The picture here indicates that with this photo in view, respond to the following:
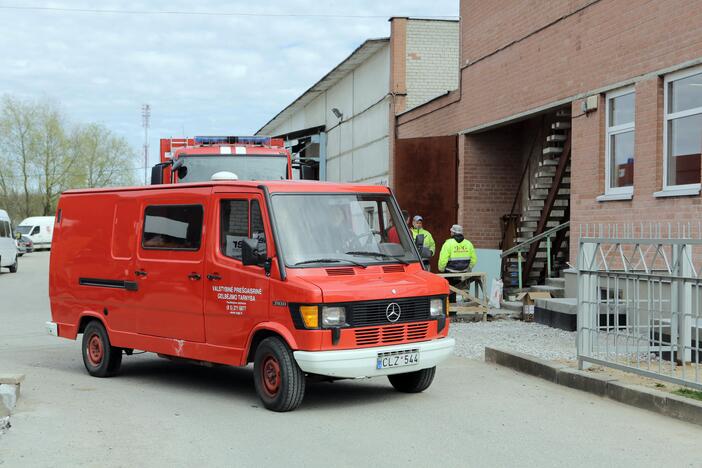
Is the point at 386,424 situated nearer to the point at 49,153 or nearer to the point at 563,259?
the point at 563,259

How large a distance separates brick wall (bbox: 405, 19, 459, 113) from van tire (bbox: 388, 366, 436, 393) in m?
18.1

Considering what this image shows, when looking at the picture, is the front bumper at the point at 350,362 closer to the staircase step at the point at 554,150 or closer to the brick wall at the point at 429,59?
the staircase step at the point at 554,150

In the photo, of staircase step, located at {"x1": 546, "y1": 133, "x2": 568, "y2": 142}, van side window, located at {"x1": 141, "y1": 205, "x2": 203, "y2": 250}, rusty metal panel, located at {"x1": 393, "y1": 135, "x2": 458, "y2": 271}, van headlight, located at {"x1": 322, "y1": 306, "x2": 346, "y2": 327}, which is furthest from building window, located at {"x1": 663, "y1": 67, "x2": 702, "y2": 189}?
rusty metal panel, located at {"x1": 393, "y1": 135, "x2": 458, "y2": 271}

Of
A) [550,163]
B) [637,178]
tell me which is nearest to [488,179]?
[550,163]

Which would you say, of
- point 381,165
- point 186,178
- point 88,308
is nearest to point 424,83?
point 381,165

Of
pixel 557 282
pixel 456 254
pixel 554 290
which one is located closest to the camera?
pixel 456 254

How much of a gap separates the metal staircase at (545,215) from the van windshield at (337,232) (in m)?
9.04

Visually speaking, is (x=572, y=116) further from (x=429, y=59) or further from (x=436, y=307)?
(x=429, y=59)

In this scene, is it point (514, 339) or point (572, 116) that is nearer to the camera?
point (514, 339)

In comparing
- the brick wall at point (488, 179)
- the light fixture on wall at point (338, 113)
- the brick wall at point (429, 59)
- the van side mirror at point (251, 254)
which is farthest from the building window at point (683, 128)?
the light fixture on wall at point (338, 113)

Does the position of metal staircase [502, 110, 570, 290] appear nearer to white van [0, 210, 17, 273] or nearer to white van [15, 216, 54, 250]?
white van [0, 210, 17, 273]

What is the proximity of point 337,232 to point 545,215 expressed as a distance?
10.6 meters

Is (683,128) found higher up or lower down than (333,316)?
higher up

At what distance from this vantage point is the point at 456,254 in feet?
53.1
